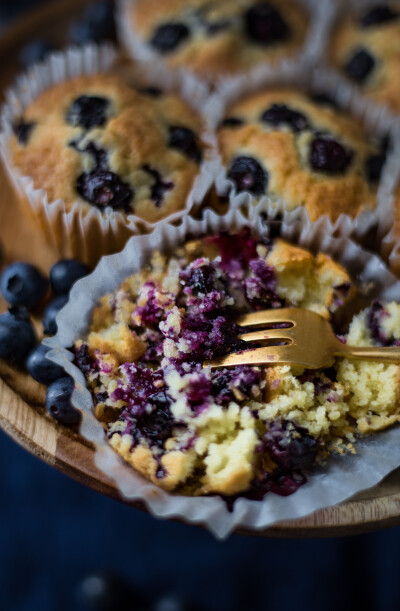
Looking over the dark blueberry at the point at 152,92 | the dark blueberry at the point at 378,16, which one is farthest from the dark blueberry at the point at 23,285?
the dark blueberry at the point at 378,16

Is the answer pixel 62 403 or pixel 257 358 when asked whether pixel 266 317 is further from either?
Result: pixel 62 403

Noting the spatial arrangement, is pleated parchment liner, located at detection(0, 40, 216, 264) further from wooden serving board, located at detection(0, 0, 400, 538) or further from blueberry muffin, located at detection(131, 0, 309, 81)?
wooden serving board, located at detection(0, 0, 400, 538)

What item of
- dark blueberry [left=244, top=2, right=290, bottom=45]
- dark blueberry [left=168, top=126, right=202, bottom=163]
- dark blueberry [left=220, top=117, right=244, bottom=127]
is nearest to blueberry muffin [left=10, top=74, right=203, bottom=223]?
dark blueberry [left=168, top=126, right=202, bottom=163]

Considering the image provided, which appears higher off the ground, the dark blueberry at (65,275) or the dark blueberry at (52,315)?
the dark blueberry at (65,275)

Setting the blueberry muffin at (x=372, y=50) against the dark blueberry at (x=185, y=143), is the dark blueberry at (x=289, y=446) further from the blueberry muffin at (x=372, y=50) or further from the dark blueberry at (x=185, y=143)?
the blueberry muffin at (x=372, y=50)

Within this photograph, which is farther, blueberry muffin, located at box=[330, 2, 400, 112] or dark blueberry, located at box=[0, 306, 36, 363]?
blueberry muffin, located at box=[330, 2, 400, 112]

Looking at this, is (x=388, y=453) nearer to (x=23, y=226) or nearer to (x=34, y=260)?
(x=34, y=260)
